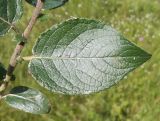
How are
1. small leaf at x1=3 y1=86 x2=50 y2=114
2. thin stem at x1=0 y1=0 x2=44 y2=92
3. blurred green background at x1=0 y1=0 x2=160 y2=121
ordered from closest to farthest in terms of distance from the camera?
thin stem at x1=0 y1=0 x2=44 y2=92 → small leaf at x1=3 y1=86 x2=50 y2=114 → blurred green background at x1=0 y1=0 x2=160 y2=121

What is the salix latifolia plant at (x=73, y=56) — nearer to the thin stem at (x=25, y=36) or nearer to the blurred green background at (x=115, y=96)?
the thin stem at (x=25, y=36)

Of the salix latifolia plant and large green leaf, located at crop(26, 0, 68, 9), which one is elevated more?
large green leaf, located at crop(26, 0, 68, 9)

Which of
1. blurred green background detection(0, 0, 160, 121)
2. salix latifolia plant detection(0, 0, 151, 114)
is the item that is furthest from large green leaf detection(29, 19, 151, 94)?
blurred green background detection(0, 0, 160, 121)

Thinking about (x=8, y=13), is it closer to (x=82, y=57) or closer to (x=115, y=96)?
(x=82, y=57)

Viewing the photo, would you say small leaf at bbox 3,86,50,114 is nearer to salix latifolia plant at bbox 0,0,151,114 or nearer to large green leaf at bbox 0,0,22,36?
salix latifolia plant at bbox 0,0,151,114

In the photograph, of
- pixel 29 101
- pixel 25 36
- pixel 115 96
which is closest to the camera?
pixel 25 36

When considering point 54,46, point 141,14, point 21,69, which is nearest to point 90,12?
point 141,14

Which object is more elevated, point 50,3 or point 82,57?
point 50,3

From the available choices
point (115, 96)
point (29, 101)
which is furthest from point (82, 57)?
point (115, 96)
